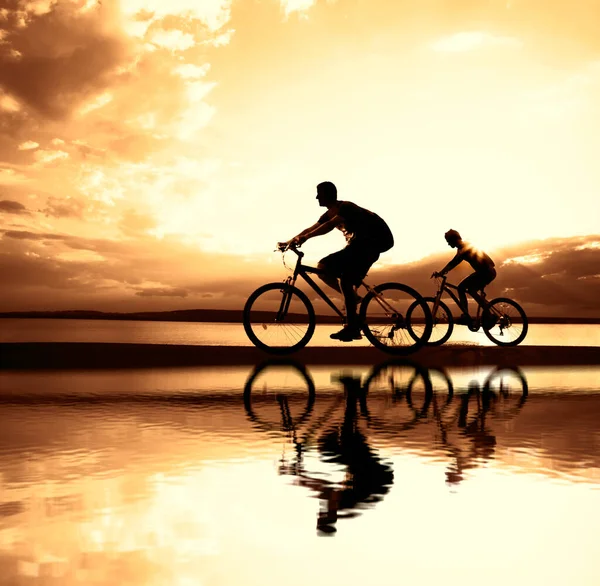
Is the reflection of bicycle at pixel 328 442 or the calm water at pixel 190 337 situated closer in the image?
the reflection of bicycle at pixel 328 442

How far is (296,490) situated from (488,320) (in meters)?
13.6

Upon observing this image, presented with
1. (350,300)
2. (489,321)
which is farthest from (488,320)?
(350,300)

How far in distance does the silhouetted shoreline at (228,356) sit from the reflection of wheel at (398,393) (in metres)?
0.91

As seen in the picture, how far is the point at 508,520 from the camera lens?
171 inches

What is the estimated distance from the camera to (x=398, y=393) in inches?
398

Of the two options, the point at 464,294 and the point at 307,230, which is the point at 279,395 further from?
the point at 464,294

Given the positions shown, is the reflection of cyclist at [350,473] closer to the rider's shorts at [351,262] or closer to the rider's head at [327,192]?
the rider's shorts at [351,262]

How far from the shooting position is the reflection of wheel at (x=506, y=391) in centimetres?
866

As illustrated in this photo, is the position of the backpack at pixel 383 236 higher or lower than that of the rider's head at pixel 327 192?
lower

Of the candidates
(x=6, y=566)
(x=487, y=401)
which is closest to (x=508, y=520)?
(x=6, y=566)

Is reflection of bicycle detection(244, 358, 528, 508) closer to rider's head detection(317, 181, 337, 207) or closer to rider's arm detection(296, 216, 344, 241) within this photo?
rider's arm detection(296, 216, 344, 241)

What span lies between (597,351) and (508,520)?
12.8m

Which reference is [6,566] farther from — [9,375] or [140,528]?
[9,375]

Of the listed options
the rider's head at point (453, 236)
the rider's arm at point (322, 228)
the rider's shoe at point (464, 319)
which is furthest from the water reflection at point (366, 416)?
the rider's head at point (453, 236)
